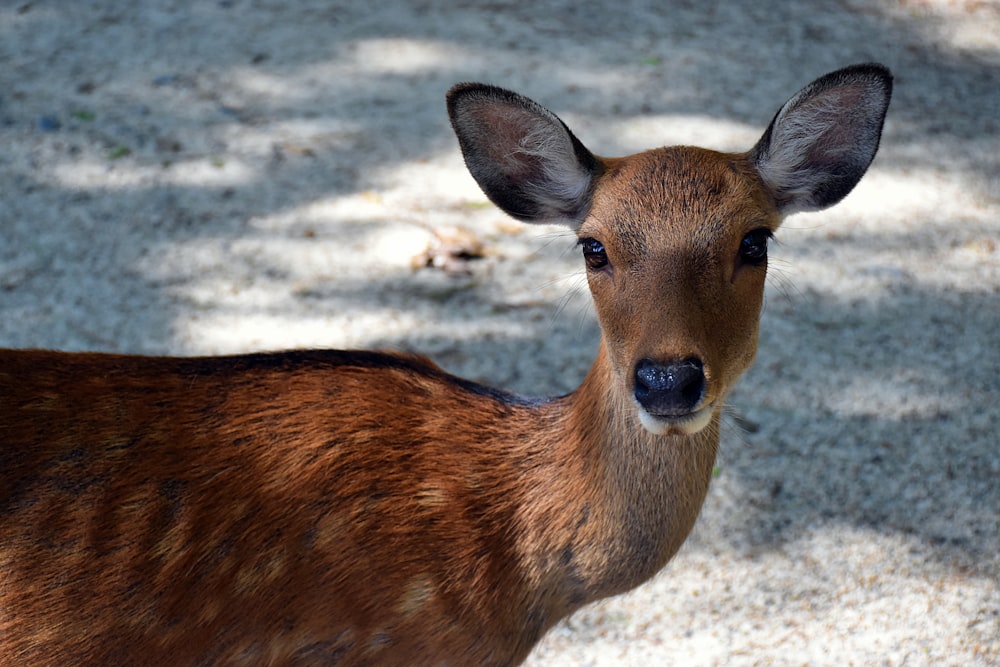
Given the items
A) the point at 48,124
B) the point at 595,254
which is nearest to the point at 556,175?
the point at 595,254

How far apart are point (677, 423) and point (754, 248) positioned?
1.67ft

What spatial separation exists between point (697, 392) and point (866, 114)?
0.98 metres

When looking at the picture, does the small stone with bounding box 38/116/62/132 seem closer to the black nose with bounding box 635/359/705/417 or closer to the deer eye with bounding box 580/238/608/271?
the deer eye with bounding box 580/238/608/271

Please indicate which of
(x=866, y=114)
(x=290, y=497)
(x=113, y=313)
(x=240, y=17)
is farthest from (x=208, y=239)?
(x=866, y=114)

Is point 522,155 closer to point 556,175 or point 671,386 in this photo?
point 556,175

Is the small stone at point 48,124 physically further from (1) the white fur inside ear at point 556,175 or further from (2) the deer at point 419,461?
(1) the white fur inside ear at point 556,175

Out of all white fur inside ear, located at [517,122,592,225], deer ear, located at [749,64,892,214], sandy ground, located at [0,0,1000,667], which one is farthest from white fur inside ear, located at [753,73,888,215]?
sandy ground, located at [0,0,1000,667]

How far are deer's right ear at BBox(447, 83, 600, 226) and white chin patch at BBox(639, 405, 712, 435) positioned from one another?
0.70 metres

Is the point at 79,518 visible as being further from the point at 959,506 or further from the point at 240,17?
the point at 240,17

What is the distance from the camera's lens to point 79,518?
2596 mm

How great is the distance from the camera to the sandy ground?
3779 millimetres

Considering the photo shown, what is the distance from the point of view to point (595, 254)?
278 centimetres

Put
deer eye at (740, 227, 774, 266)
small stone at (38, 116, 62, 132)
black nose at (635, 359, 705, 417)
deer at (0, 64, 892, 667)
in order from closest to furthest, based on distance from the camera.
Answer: black nose at (635, 359, 705, 417) → deer at (0, 64, 892, 667) → deer eye at (740, 227, 774, 266) → small stone at (38, 116, 62, 132)

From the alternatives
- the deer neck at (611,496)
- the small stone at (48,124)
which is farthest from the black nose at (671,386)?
the small stone at (48,124)
